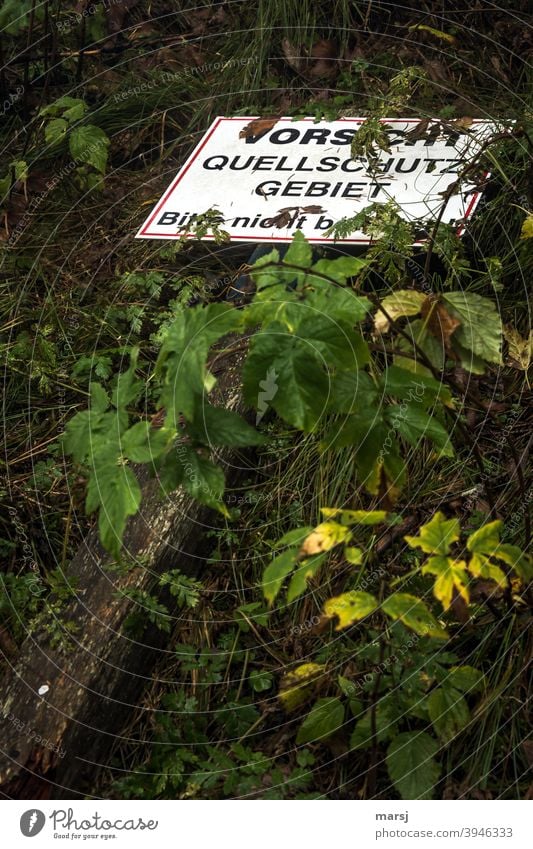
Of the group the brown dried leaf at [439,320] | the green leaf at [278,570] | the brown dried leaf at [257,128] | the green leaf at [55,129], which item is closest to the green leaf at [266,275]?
the brown dried leaf at [439,320]

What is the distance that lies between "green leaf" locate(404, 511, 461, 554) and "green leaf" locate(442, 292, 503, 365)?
0.43 metres

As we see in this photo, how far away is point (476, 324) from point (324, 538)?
69cm

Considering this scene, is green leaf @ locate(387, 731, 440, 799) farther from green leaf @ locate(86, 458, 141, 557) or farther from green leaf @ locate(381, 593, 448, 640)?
green leaf @ locate(86, 458, 141, 557)

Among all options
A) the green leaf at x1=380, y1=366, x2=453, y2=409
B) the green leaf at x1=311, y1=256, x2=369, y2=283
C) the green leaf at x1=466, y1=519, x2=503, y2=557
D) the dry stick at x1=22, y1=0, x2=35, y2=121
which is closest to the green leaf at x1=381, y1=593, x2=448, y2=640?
the green leaf at x1=466, y1=519, x2=503, y2=557

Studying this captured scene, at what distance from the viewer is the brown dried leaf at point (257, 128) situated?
11.5ft

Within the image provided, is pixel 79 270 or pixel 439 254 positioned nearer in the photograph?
pixel 439 254

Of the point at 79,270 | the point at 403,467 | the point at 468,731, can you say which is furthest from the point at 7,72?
the point at 468,731

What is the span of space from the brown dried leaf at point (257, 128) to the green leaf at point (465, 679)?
1.97m

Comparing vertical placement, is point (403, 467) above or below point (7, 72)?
below

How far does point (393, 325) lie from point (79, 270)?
1516 mm

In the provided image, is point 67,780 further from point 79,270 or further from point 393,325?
point 79,270

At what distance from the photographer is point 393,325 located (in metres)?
2.30

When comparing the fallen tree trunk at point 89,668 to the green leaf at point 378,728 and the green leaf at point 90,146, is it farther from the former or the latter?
the green leaf at point 90,146

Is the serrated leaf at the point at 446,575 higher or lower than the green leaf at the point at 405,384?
lower
